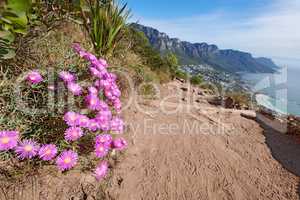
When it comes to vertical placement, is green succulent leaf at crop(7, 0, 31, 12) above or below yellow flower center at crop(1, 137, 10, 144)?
above

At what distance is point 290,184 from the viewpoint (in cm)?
232

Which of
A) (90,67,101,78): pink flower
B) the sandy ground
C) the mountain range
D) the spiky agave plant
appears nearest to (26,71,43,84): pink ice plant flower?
(90,67,101,78): pink flower

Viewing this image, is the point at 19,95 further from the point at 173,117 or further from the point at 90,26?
the point at 90,26

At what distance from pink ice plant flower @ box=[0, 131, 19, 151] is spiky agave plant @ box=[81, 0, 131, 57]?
249 centimetres

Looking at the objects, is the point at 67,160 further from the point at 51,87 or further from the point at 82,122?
the point at 51,87

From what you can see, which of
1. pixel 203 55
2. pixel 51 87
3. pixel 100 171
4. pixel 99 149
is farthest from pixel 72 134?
pixel 203 55

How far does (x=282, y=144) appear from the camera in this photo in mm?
3477

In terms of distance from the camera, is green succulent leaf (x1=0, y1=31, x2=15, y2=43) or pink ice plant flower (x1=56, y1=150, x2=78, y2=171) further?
green succulent leaf (x1=0, y1=31, x2=15, y2=43)

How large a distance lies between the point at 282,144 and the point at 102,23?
3.45 m

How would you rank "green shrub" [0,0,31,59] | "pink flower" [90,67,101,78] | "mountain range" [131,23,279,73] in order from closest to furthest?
"green shrub" [0,0,31,59] → "pink flower" [90,67,101,78] → "mountain range" [131,23,279,73]

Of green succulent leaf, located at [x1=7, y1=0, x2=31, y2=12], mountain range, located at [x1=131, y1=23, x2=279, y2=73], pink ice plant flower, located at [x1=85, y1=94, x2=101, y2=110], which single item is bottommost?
pink ice plant flower, located at [x1=85, y1=94, x2=101, y2=110]

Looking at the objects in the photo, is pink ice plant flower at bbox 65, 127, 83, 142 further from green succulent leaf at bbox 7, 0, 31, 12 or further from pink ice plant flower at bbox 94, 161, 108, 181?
green succulent leaf at bbox 7, 0, 31, 12

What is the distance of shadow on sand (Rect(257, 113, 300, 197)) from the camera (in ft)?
9.35

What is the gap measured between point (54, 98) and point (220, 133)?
2242 millimetres
